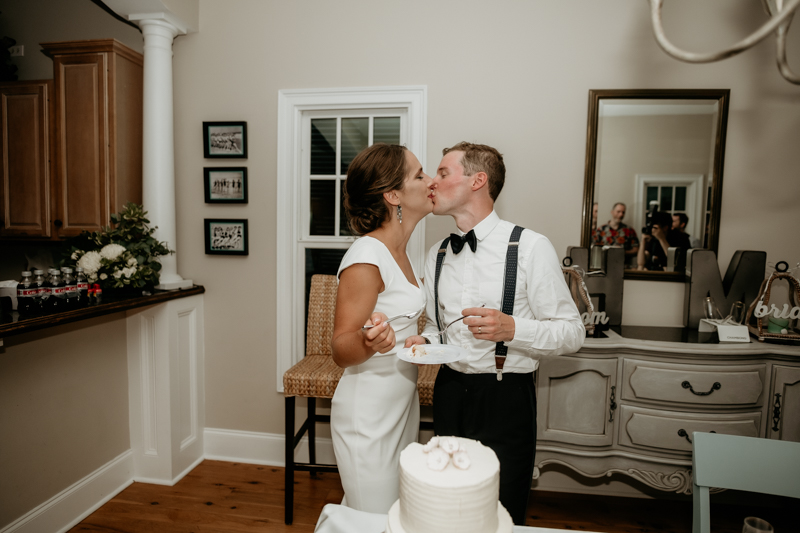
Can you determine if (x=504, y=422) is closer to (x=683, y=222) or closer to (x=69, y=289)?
(x=683, y=222)

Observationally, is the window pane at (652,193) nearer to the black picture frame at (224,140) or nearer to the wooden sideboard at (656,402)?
the wooden sideboard at (656,402)

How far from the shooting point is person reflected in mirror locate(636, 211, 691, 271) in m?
2.48

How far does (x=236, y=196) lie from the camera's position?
9.25ft

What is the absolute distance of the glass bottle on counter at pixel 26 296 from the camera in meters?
1.86

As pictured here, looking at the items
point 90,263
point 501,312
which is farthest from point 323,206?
point 501,312

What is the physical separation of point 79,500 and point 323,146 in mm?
2413

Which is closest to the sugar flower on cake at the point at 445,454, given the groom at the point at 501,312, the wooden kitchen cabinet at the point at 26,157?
the groom at the point at 501,312

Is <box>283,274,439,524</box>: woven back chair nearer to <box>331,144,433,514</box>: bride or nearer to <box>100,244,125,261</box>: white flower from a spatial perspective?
<box>331,144,433,514</box>: bride

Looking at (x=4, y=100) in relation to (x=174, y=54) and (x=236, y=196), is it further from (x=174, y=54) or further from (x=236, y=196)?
(x=236, y=196)

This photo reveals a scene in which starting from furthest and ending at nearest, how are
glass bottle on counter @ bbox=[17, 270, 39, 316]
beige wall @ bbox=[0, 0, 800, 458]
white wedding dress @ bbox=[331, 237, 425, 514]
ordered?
beige wall @ bbox=[0, 0, 800, 458] → glass bottle on counter @ bbox=[17, 270, 39, 316] → white wedding dress @ bbox=[331, 237, 425, 514]

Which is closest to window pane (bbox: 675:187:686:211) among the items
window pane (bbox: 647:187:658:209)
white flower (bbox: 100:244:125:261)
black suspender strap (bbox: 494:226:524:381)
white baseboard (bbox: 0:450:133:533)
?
window pane (bbox: 647:187:658:209)

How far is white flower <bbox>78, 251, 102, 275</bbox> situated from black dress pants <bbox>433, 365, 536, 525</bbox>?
1971mm

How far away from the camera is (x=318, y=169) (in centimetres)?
286

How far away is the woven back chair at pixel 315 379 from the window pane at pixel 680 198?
162 centimetres
